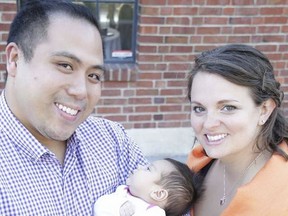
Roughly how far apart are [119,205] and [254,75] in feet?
2.92

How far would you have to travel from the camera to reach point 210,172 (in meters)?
2.40

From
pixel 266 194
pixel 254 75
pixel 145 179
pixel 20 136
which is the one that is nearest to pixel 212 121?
pixel 254 75

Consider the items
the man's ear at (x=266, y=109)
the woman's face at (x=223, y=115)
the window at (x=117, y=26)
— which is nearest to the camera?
the woman's face at (x=223, y=115)

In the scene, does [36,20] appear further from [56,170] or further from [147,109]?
[147,109]

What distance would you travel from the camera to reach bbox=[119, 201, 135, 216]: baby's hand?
2.09 meters

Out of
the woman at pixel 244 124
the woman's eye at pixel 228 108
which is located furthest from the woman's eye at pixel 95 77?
the woman's eye at pixel 228 108

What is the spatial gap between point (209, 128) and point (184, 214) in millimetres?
566

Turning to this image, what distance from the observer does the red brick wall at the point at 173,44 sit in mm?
4203

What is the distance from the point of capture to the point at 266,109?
6.77 ft

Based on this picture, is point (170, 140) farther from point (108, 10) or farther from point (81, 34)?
point (81, 34)

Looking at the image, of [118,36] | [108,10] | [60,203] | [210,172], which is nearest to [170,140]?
[118,36]

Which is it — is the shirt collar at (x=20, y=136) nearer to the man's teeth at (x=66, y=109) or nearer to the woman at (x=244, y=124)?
the man's teeth at (x=66, y=109)

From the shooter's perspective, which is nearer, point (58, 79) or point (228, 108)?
point (58, 79)

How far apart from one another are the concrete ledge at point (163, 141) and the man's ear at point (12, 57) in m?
2.64
